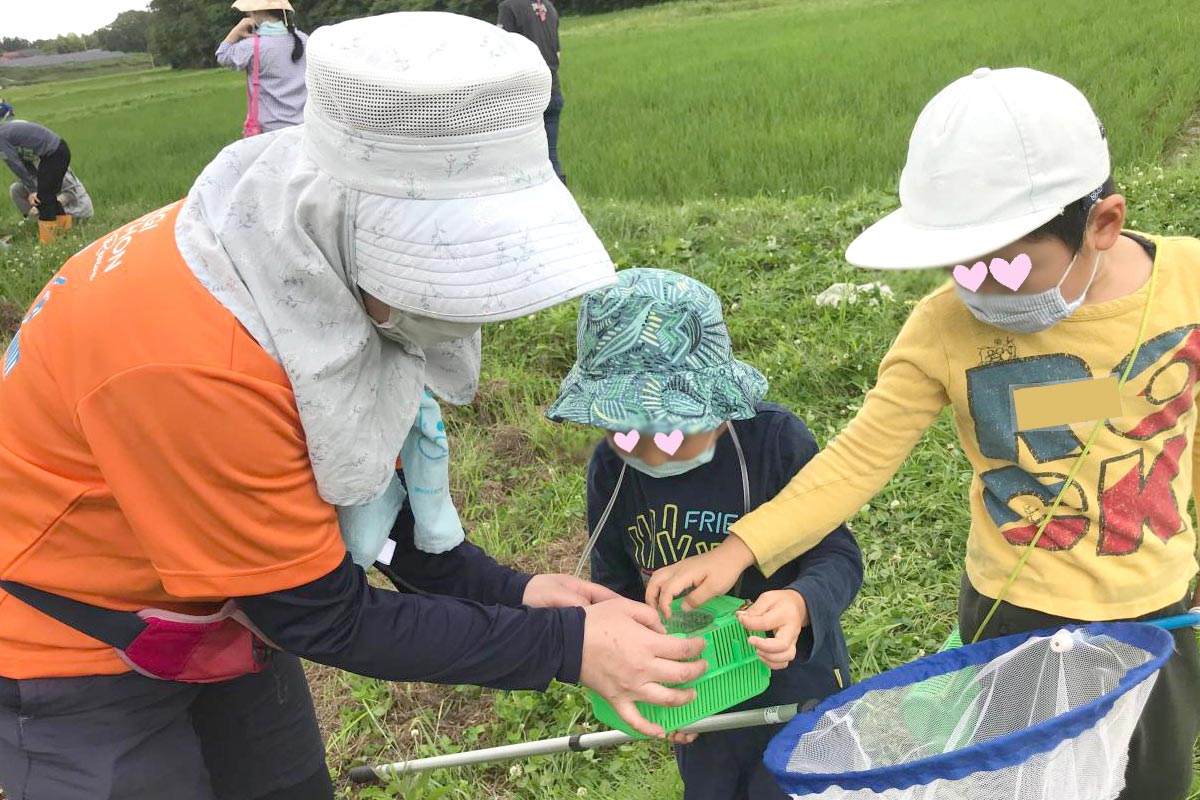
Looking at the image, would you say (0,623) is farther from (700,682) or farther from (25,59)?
(25,59)

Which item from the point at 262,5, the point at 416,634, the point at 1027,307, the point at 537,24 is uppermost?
the point at 262,5

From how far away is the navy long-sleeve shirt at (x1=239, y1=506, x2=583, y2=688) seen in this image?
1172mm

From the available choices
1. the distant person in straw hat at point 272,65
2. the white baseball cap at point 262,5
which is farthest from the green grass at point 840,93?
the white baseball cap at point 262,5

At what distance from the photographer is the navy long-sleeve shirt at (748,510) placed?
1507 millimetres

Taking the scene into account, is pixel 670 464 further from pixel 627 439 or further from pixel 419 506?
pixel 419 506

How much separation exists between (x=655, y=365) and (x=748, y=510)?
31 centimetres

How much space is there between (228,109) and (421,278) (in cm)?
1694

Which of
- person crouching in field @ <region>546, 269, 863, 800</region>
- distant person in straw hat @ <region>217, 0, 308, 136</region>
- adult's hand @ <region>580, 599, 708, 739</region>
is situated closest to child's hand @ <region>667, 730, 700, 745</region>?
person crouching in field @ <region>546, 269, 863, 800</region>

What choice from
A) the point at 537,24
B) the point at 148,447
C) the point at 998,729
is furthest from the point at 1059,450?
the point at 537,24

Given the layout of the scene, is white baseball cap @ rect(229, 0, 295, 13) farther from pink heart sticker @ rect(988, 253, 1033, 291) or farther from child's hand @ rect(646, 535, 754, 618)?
pink heart sticker @ rect(988, 253, 1033, 291)

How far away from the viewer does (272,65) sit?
5.62 m

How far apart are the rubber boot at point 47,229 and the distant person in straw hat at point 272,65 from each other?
11.9 ft

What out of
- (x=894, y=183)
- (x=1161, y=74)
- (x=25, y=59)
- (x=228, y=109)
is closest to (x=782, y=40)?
(x=1161, y=74)

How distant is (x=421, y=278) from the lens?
40.4 inches
